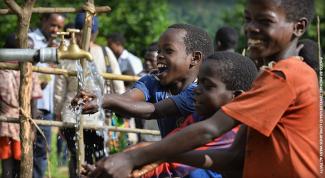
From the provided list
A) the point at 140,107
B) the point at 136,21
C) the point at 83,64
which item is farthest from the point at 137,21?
the point at 83,64

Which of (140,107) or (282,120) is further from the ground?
(282,120)

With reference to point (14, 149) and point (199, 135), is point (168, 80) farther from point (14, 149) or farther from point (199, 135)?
point (14, 149)

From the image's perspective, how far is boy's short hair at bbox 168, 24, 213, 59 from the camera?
504cm

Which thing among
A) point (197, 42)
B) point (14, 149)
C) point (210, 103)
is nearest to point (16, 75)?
point (14, 149)

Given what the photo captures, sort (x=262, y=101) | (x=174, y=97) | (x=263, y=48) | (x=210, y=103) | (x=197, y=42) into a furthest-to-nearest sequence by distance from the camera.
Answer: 1. (x=197, y=42)
2. (x=174, y=97)
3. (x=210, y=103)
4. (x=263, y=48)
5. (x=262, y=101)

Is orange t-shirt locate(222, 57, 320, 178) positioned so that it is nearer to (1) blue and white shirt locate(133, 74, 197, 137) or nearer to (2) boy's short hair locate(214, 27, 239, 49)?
(1) blue and white shirt locate(133, 74, 197, 137)

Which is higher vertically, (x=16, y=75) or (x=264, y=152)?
(x=264, y=152)

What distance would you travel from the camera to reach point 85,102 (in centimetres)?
452

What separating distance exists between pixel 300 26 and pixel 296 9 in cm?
8

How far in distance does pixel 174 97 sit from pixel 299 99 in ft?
5.37

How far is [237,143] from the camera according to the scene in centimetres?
342

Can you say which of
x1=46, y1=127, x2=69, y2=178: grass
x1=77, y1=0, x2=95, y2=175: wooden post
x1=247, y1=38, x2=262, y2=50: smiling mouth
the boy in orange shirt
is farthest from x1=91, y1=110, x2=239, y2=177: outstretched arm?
x1=46, y1=127, x2=69, y2=178: grass

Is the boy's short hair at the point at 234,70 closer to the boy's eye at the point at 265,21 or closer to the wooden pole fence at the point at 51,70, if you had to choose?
the boy's eye at the point at 265,21

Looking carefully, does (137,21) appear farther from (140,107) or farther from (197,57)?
(140,107)
